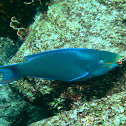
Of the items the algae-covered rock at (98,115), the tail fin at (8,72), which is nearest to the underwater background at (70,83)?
the algae-covered rock at (98,115)

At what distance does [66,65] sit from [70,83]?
60 centimetres

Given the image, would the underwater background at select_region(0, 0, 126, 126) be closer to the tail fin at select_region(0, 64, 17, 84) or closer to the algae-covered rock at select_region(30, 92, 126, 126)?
the algae-covered rock at select_region(30, 92, 126, 126)

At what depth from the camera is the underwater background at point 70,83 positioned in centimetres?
203

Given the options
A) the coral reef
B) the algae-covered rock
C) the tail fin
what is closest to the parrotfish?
the tail fin

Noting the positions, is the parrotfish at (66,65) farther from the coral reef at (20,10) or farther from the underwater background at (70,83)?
the coral reef at (20,10)

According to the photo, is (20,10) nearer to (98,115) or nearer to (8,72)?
(8,72)

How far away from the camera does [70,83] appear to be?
2.41 metres

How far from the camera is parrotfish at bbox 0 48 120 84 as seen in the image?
6.09 feet

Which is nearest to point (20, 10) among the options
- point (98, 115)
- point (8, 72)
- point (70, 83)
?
point (8, 72)

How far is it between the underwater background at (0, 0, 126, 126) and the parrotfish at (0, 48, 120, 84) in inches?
19.7

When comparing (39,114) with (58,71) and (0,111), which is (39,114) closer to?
(0,111)

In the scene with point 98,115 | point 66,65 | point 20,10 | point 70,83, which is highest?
point 20,10

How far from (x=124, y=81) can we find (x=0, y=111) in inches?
121

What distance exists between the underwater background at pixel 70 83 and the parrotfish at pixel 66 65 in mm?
502
